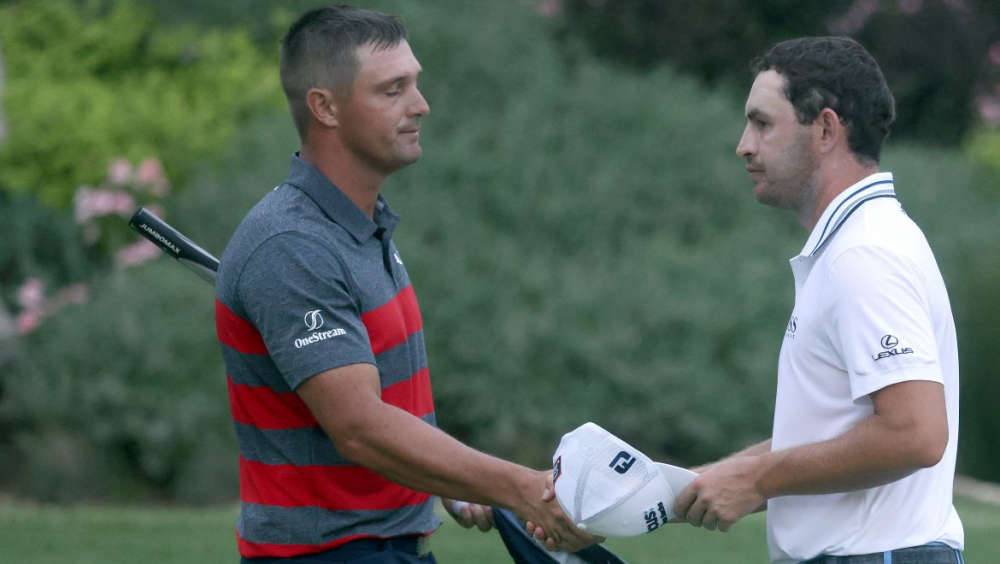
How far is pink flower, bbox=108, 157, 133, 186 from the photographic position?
33.8ft

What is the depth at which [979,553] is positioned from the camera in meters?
7.78

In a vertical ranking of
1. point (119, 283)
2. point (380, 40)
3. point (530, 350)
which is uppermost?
point (380, 40)

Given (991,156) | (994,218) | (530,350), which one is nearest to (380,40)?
(530,350)

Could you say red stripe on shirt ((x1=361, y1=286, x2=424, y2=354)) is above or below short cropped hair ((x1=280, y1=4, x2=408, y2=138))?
below

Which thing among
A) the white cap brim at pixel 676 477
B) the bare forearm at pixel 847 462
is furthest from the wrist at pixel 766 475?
the white cap brim at pixel 676 477

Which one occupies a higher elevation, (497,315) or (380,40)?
(380,40)

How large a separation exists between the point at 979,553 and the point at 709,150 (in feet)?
15.9

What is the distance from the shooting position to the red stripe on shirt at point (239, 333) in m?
3.24

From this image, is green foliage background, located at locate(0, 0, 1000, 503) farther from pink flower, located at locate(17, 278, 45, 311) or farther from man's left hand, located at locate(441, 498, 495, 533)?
man's left hand, located at locate(441, 498, 495, 533)

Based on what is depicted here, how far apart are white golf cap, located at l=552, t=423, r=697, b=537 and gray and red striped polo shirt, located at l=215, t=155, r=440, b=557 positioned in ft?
1.43

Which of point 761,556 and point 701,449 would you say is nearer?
point 761,556

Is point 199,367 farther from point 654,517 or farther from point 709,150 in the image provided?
point 654,517

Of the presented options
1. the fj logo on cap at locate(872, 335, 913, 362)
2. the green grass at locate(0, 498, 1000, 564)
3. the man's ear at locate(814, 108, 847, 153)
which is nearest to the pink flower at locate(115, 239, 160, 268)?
the green grass at locate(0, 498, 1000, 564)

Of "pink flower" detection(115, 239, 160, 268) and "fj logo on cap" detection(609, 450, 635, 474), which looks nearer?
"fj logo on cap" detection(609, 450, 635, 474)
